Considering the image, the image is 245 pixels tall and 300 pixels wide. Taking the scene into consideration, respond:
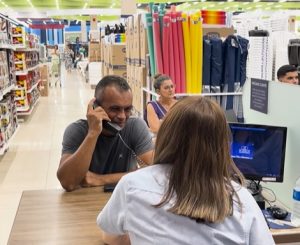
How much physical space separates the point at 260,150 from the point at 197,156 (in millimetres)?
1187

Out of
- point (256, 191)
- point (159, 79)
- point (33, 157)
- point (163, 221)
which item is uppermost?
point (159, 79)

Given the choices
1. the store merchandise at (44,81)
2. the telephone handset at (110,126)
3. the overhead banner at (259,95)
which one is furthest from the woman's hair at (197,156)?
the store merchandise at (44,81)

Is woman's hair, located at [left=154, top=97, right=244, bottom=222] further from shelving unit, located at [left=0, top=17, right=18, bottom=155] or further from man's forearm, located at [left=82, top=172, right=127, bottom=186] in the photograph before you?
shelving unit, located at [left=0, top=17, right=18, bottom=155]

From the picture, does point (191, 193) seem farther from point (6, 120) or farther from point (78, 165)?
point (6, 120)

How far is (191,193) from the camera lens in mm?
1242

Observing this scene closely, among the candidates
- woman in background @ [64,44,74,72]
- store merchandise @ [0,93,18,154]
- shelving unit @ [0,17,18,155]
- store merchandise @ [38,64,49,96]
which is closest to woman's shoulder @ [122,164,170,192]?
shelving unit @ [0,17,18,155]

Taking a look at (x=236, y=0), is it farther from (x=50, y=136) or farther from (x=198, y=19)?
(x=198, y=19)

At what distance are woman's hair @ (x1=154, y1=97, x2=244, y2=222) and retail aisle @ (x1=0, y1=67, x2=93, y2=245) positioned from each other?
2586 mm

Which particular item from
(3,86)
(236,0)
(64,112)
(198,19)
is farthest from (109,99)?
(236,0)

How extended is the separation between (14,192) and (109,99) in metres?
2.79

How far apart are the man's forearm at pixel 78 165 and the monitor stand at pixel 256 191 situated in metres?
0.92

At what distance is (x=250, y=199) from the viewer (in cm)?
131

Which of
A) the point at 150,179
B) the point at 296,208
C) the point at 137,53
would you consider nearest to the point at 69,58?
the point at 137,53

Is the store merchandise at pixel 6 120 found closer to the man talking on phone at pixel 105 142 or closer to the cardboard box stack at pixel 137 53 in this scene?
the cardboard box stack at pixel 137 53
